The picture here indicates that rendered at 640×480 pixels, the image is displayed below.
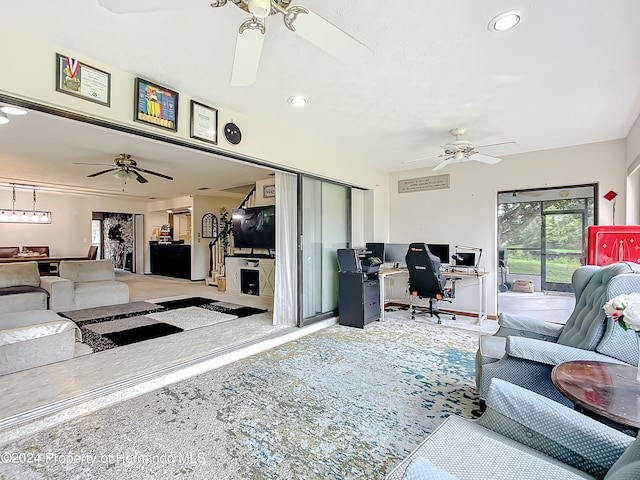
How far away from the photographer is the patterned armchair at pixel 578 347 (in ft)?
5.90

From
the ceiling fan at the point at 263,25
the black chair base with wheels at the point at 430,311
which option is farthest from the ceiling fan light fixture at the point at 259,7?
the black chair base with wheels at the point at 430,311

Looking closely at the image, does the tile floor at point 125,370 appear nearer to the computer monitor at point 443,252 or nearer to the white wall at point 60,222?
the computer monitor at point 443,252

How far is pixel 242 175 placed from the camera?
6336 millimetres

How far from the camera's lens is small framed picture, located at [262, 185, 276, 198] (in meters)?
6.60

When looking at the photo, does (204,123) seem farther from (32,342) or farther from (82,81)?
(32,342)

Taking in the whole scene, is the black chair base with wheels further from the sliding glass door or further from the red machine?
the red machine

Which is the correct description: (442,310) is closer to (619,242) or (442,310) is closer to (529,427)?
(619,242)

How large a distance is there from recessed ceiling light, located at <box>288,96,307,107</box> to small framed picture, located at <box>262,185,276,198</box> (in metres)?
3.50

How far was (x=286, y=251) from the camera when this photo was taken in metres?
4.30

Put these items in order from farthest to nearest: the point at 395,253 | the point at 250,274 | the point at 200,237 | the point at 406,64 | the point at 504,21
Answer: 1. the point at 200,237
2. the point at 250,274
3. the point at 395,253
4. the point at 406,64
5. the point at 504,21

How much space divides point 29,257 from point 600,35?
10171mm

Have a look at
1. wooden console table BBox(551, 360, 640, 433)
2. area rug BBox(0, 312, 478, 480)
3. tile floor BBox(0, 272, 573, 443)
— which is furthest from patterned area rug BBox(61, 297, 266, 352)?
wooden console table BBox(551, 360, 640, 433)

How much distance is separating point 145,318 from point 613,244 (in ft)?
20.0

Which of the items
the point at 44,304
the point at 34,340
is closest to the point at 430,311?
the point at 34,340
